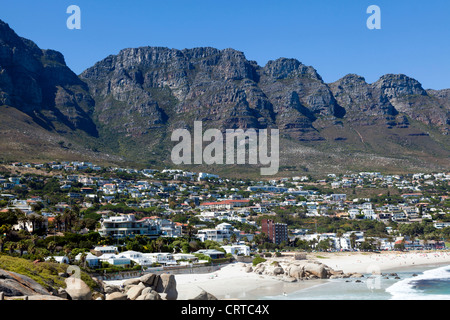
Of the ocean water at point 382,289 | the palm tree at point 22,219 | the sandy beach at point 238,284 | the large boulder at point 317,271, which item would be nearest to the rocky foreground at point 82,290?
the sandy beach at point 238,284

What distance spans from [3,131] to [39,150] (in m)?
12.6

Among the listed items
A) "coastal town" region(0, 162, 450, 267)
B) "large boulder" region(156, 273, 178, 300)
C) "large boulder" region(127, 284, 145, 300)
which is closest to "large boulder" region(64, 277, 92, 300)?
"large boulder" region(127, 284, 145, 300)

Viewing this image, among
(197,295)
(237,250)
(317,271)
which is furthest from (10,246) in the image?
(237,250)

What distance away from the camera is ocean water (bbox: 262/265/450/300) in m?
39.6

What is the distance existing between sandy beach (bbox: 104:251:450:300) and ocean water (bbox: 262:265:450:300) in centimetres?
204

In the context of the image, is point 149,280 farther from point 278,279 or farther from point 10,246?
point 278,279

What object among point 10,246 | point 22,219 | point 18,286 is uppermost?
point 22,219

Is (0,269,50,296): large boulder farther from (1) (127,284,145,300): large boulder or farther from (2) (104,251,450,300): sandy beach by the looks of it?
(2) (104,251,450,300): sandy beach

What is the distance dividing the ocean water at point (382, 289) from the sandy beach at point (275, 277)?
6.69ft

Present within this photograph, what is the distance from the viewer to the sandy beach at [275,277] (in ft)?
141

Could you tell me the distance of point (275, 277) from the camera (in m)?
53.8

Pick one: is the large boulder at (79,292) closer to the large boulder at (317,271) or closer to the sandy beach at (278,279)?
the sandy beach at (278,279)

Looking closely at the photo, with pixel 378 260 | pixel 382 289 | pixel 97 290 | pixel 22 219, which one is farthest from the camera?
pixel 378 260

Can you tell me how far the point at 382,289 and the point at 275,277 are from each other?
38.8ft
